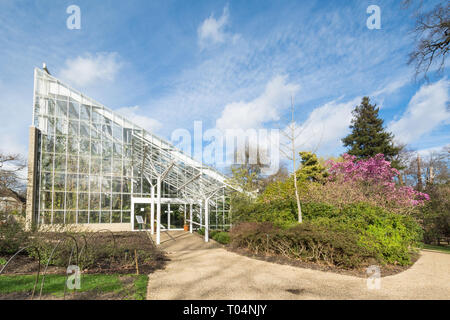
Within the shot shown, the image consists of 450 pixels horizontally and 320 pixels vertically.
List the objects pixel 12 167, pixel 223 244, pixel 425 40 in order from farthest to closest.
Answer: pixel 12 167 < pixel 223 244 < pixel 425 40

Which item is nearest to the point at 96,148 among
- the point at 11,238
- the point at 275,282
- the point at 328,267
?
the point at 11,238

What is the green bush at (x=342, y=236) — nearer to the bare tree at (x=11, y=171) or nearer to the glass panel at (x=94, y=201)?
the glass panel at (x=94, y=201)

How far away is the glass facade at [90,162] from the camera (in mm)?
15516

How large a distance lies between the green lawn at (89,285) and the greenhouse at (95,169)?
8.45 m

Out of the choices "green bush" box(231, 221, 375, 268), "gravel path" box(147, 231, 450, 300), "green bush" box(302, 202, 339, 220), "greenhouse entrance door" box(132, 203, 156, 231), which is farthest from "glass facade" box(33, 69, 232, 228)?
"gravel path" box(147, 231, 450, 300)

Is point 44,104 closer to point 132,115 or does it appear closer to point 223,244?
point 132,115

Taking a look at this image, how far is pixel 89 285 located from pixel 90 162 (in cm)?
1244

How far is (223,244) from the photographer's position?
13.2 metres

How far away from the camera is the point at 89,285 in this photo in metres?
5.61

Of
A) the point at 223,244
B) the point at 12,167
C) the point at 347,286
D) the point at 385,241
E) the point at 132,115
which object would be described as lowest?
the point at 223,244

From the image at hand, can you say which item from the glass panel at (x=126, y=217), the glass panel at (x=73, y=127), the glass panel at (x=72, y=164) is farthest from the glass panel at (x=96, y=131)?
the glass panel at (x=126, y=217)
